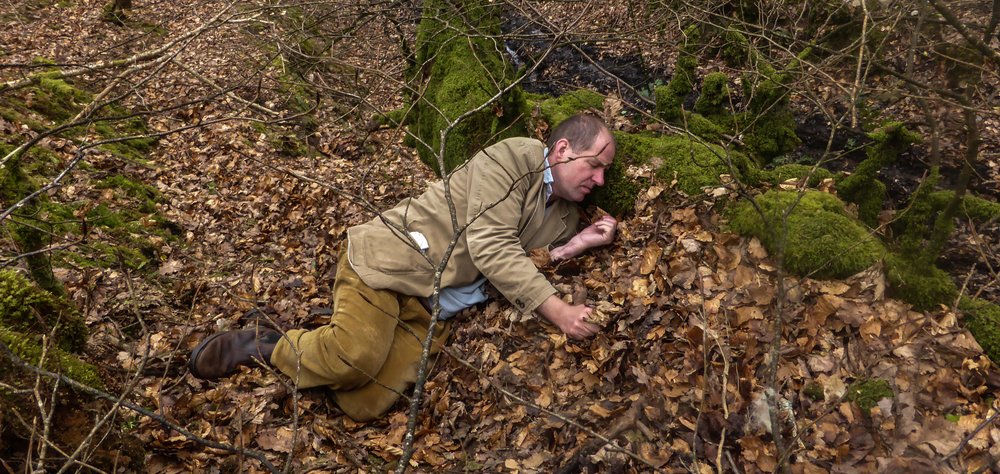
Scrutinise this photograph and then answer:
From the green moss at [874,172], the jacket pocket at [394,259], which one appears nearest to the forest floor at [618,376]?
the jacket pocket at [394,259]

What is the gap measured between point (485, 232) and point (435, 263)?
0.57m

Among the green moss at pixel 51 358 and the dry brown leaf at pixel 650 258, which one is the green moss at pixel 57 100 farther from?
the dry brown leaf at pixel 650 258

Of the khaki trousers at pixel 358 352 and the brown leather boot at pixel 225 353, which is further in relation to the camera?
the brown leather boot at pixel 225 353

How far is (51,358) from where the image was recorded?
2.73 meters

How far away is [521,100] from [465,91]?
0.77 metres

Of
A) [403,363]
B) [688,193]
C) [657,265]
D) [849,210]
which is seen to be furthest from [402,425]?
[849,210]

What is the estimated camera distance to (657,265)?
3.71m

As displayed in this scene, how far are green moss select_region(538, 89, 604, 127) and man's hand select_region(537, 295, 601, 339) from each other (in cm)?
229

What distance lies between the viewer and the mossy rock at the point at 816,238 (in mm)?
3234

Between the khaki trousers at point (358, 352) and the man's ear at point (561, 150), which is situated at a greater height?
the man's ear at point (561, 150)

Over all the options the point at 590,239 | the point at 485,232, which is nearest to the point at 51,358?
the point at 485,232

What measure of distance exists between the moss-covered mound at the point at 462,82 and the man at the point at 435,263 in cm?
93

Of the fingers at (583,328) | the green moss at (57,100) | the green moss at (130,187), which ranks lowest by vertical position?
the green moss at (130,187)

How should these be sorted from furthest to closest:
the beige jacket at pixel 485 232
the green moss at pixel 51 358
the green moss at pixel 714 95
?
the green moss at pixel 714 95 → the beige jacket at pixel 485 232 → the green moss at pixel 51 358
